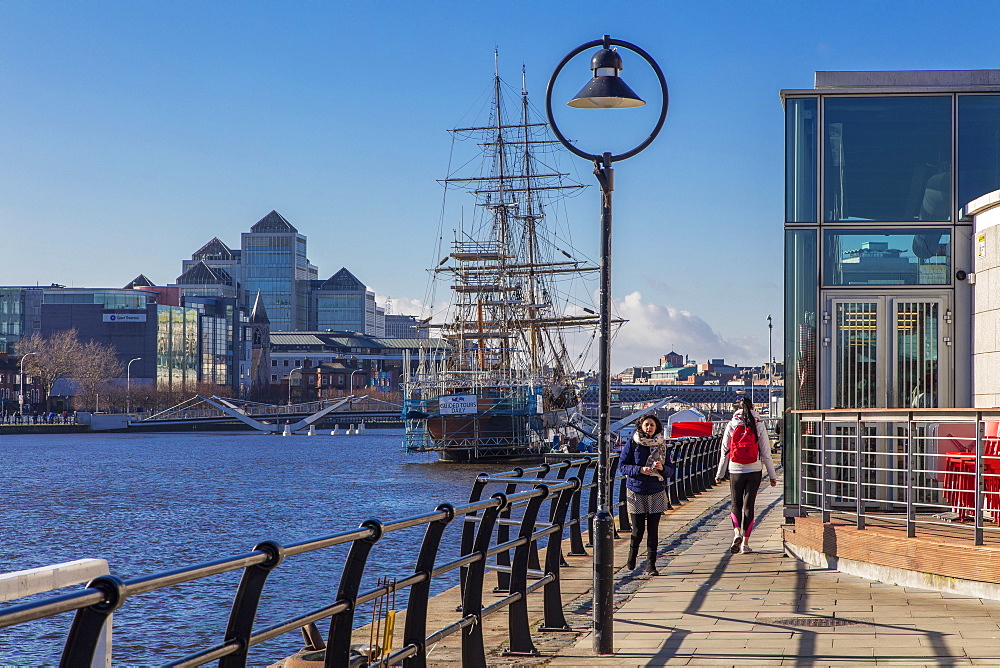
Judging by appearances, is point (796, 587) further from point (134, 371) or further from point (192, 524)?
point (134, 371)

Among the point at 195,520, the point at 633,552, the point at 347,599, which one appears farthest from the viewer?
the point at 195,520

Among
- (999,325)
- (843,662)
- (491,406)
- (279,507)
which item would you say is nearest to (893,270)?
(999,325)

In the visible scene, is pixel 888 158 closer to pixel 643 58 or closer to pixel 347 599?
pixel 643 58

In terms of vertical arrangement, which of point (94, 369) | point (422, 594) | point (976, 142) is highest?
point (976, 142)

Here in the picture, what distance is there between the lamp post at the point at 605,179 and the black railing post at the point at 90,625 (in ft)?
16.3

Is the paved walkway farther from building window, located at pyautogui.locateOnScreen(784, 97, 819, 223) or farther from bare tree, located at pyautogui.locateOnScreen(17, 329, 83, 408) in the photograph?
bare tree, located at pyautogui.locateOnScreen(17, 329, 83, 408)

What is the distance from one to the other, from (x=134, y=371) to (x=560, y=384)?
290ft

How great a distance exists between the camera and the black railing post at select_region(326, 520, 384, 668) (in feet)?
17.8

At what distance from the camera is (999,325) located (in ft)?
42.2

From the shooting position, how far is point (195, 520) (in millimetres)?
34656

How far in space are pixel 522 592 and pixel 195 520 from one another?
28.1 meters

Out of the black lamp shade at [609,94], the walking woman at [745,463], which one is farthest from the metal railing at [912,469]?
the black lamp shade at [609,94]

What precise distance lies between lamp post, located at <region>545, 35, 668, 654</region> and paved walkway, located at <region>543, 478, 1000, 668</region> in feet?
2.30

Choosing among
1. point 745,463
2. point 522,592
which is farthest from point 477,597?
point 745,463
